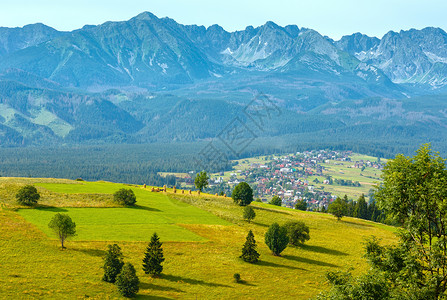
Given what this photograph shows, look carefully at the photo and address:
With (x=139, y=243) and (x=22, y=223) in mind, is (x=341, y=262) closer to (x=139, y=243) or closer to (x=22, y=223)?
(x=139, y=243)

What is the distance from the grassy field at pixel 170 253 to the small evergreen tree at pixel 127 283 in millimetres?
1499

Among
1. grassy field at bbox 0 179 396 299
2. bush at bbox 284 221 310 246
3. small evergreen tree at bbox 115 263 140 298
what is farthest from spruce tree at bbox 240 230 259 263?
small evergreen tree at bbox 115 263 140 298

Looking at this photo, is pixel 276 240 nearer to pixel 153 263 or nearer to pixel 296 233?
pixel 296 233

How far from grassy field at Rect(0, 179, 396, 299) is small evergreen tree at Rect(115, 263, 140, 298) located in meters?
1.50

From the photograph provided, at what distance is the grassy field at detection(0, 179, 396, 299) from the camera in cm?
5700

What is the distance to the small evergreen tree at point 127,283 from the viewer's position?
180 ft

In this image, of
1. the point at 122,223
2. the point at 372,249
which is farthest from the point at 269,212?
the point at 372,249

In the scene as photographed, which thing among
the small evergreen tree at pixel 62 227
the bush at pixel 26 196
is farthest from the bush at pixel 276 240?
the bush at pixel 26 196

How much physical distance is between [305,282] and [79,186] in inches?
3423

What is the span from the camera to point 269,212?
120250 mm

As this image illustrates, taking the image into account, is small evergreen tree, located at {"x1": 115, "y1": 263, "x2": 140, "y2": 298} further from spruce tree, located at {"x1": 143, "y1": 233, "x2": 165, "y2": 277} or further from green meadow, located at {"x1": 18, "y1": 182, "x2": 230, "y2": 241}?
green meadow, located at {"x1": 18, "y1": 182, "x2": 230, "y2": 241}

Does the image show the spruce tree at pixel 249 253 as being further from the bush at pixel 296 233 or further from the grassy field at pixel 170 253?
the bush at pixel 296 233

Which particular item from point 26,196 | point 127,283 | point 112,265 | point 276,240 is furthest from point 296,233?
point 26,196

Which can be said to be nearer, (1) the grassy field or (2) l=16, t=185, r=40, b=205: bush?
(1) the grassy field
